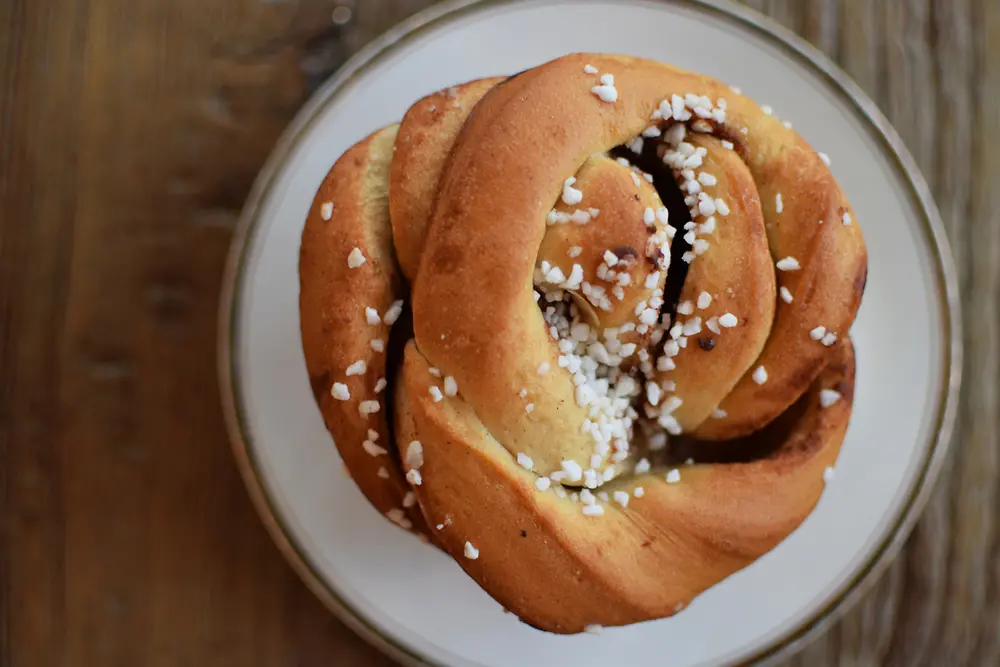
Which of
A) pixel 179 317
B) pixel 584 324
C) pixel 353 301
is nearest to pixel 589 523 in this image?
pixel 584 324

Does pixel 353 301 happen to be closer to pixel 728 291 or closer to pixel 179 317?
pixel 728 291

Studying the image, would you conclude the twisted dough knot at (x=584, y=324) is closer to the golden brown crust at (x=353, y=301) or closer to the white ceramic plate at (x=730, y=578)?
the golden brown crust at (x=353, y=301)

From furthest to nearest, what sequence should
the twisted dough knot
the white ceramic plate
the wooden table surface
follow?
the wooden table surface → the white ceramic plate → the twisted dough knot

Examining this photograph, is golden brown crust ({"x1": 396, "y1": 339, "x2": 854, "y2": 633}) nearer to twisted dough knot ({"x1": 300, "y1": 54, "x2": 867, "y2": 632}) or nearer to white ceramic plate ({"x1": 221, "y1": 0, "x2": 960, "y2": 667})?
twisted dough knot ({"x1": 300, "y1": 54, "x2": 867, "y2": 632})

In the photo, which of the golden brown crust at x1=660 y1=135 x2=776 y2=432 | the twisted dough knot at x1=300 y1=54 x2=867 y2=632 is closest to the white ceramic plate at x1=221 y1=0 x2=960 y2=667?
the twisted dough knot at x1=300 y1=54 x2=867 y2=632

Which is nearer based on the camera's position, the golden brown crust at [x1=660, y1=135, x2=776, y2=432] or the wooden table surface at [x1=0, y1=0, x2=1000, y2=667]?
the golden brown crust at [x1=660, y1=135, x2=776, y2=432]

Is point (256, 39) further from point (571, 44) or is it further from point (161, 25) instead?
point (571, 44)
